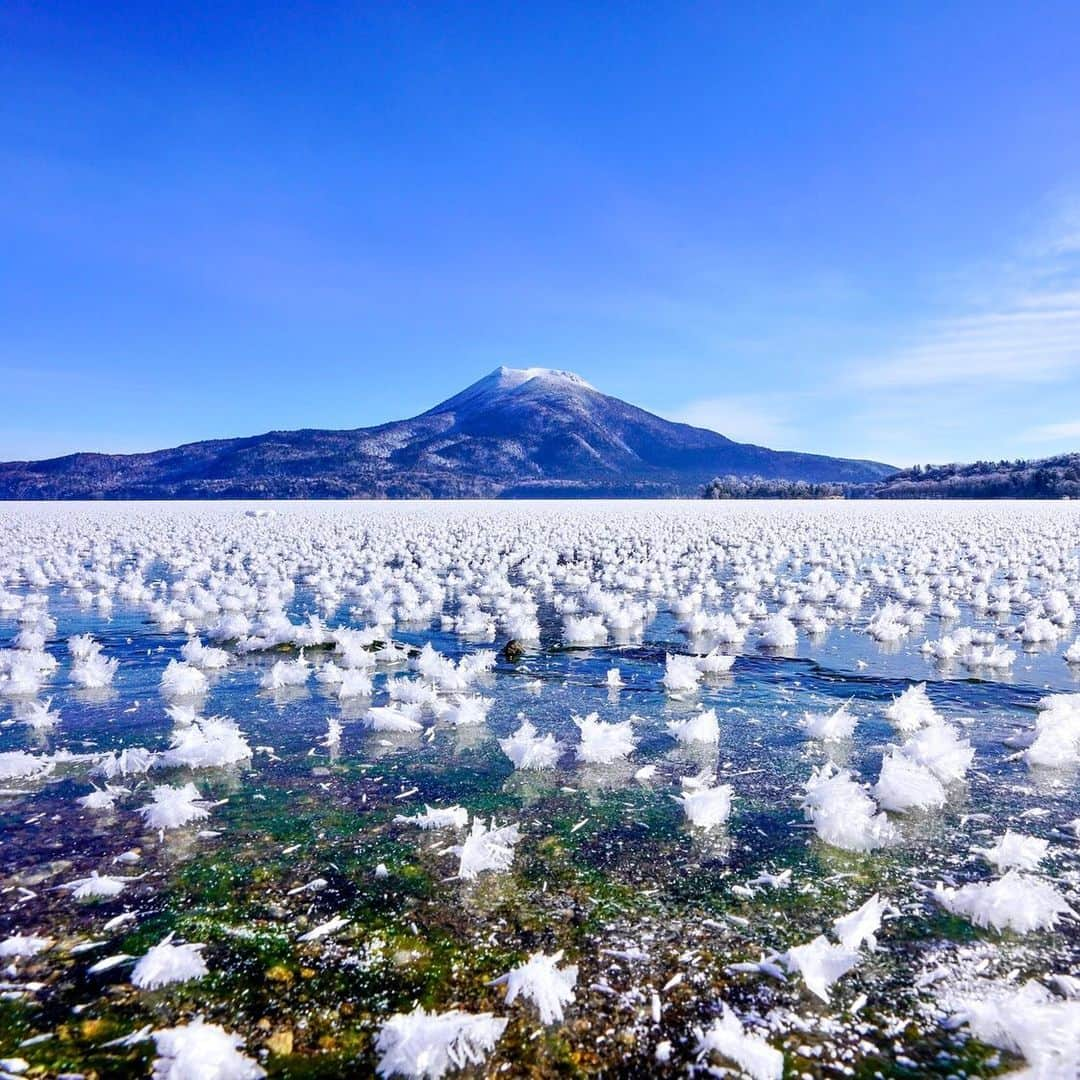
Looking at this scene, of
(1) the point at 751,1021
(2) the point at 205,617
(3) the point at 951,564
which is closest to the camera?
(1) the point at 751,1021

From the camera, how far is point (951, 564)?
2097 centimetres

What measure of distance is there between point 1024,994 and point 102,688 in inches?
364

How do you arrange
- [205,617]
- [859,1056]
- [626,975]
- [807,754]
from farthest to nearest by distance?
[205,617] < [807,754] < [626,975] < [859,1056]

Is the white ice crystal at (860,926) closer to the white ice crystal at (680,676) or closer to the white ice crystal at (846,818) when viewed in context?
the white ice crystal at (846,818)

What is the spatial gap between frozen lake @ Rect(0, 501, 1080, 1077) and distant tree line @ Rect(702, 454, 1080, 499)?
3774 inches

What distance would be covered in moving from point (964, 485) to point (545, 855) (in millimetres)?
115569

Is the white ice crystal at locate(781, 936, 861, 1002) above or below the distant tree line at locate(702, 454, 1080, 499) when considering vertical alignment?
below

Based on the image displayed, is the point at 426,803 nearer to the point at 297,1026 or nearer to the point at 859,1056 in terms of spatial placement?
the point at 297,1026

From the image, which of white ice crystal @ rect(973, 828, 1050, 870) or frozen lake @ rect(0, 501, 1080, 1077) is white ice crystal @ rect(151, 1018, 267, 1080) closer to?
frozen lake @ rect(0, 501, 1080, 1077)

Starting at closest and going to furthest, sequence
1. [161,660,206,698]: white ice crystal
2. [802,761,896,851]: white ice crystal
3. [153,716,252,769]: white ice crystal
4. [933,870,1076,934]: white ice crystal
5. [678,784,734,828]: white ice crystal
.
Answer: [933,870,1076,934]: white ice crystal
[802,761,896,851]: white ice crystal
[678,784,734,828]: white ice crystal
[153,716,252,769]: white ice crystal
[161,660,206,698]: white ice crystal

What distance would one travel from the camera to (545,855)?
475 cm

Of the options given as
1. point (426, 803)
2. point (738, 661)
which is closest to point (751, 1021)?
point (426, 803)

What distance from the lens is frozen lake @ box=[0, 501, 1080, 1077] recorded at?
10.3 ft

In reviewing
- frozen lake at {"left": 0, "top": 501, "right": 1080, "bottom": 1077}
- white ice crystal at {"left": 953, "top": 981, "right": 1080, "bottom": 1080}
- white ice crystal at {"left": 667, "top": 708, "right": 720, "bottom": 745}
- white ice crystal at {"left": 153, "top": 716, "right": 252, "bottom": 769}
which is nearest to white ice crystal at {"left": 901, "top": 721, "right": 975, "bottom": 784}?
frozen lake at {"left": 0, "top": 501, "right": 1080, "bottom": 1077}
